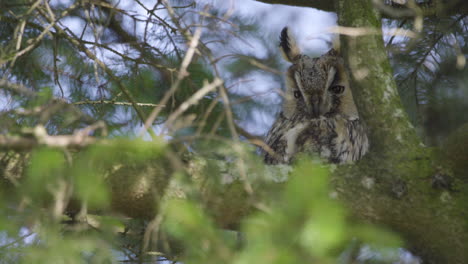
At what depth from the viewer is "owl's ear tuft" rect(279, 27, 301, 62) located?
9.11ft

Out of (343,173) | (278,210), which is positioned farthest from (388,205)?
(278,210)

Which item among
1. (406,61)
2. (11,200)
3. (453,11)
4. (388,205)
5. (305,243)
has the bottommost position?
(388,205)

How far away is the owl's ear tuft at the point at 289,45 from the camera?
9.11 feet

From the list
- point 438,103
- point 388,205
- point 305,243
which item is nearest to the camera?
point 305,243

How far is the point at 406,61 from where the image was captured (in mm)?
2758

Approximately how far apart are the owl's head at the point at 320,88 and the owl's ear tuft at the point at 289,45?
75mm

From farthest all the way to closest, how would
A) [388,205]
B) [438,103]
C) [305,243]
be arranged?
[438,103]
[388,205]
[305,243]

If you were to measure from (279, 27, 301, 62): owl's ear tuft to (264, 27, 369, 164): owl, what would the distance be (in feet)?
0.51

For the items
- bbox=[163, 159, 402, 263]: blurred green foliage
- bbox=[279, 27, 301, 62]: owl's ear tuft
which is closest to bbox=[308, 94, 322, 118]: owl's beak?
bbox=[279, 27, 301, 62]: owl's ear tuft

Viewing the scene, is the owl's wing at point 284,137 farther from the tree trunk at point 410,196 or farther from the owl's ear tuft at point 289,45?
the tree trunk at point 410,196

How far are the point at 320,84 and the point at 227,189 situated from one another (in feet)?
3.15

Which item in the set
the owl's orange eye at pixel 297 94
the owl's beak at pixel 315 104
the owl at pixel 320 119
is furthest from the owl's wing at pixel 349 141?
the owl's orange eye at pixel 297 94

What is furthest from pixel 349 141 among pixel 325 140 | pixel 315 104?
pixel 315 104

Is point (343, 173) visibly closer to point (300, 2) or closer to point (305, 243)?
point (305, 243)
